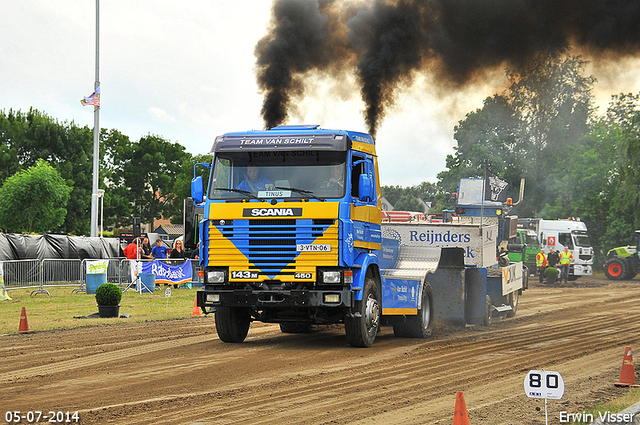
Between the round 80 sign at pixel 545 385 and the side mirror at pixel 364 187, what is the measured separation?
597 centimetres

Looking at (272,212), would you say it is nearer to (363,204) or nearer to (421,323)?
(363,204)

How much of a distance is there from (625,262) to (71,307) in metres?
32.3

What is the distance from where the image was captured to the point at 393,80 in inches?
749

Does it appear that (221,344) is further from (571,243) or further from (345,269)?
(571,243)

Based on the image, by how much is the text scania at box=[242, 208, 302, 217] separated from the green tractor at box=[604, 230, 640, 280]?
3438 centimetres

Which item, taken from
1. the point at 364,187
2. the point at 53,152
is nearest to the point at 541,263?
the point at 364,187

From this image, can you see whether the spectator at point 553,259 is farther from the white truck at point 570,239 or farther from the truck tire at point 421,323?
the truck tire at point 421,323

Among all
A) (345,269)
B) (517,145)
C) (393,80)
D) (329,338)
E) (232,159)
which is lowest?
(329,338)

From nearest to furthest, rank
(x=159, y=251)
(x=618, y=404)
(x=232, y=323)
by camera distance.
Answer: (x=618, y=404)
(x=232, y=323)
(x=159, y=251)

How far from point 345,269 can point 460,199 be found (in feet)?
64.6

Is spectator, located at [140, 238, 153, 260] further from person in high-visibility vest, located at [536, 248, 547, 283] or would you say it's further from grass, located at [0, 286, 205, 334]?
person in high-visibility vest, located at [536, 248, 547, 283]

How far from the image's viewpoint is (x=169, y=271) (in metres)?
26.8

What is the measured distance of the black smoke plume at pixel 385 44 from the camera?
556 inches

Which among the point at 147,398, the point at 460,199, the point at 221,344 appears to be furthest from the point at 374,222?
the point at 460,199
